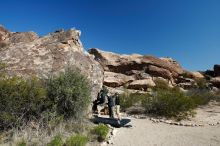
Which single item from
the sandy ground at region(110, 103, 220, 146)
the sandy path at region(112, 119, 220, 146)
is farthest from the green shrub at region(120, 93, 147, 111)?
the sandy path at region(112, 119, 220, 146)

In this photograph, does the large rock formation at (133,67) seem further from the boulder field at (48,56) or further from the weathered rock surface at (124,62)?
the boulder field at (48,56)

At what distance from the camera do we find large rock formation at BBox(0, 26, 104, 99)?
504 inches

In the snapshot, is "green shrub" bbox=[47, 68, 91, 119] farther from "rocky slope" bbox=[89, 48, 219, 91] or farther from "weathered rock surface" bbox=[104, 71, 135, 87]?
"rocky slope" bbox=[89, 48, 219, 91]

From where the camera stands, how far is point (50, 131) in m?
9.73

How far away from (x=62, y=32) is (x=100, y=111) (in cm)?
514

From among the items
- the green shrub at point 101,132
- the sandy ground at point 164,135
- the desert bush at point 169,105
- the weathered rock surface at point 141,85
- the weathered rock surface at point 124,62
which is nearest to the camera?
the green shrub at point 101,132

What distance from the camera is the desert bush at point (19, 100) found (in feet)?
32.3

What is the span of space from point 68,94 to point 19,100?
74.4 inches

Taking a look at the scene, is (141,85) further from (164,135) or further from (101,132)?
(101,132)

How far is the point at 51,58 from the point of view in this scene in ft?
45.1

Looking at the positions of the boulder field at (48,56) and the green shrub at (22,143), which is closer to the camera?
the green shrub at (22,143)

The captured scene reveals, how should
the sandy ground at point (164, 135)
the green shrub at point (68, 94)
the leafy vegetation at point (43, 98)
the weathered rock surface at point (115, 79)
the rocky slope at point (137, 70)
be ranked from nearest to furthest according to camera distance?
1. the leafy vegetation at point (43, 98)
2. the sandy ground at point (164, 135)
3. the green shrub at point (68, 94)
4. the weathered rock surface at point (115, 79)
5. the rocky slope at point (137, 70)

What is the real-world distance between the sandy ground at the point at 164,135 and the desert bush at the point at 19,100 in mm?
3053

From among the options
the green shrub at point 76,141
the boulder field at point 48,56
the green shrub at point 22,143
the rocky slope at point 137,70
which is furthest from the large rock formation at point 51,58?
the rocky slope at point 137,70
